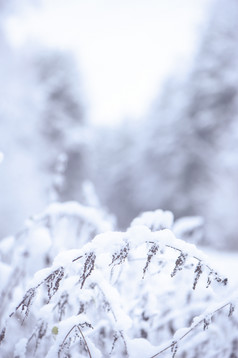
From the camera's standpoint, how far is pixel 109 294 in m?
1.02

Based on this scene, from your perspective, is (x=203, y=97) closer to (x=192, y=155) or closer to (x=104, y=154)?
(x=192, y=155)

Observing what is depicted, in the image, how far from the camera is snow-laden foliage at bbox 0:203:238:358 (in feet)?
2.90

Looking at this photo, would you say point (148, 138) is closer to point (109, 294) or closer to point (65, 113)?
point (65, 113)

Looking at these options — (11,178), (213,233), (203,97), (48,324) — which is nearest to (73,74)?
(203,97)

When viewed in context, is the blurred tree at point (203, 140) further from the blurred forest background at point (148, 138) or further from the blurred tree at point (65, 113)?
the blurred tree at point (65, 113)

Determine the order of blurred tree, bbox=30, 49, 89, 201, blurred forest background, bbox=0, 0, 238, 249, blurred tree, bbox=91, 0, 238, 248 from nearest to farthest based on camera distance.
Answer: blurred forest background, bbox=0, 0, 238, 249, blurred tree, bbox=91, 0, 238, 248, blurred tree, bbox=30, 49, 89, 201

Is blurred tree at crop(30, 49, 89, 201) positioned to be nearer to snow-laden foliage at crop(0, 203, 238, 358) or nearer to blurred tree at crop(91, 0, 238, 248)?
blurred tree at crop(91, 0, 238, 248)

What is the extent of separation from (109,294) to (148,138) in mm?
10975

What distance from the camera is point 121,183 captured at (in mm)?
12914

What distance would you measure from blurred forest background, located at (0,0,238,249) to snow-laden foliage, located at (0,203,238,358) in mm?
5720

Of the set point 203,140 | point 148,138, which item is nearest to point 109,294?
point 203,140

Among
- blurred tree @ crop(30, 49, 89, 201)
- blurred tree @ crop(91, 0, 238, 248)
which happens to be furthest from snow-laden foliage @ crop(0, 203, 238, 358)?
blurred tree @ crop(30, 49, 89, 201)

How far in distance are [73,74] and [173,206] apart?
6.03m

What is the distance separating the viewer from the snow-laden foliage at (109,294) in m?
0.88
